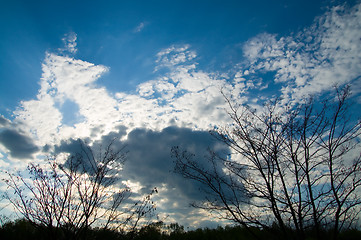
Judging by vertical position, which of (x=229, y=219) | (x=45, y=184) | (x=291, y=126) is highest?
(x=291, y=126)

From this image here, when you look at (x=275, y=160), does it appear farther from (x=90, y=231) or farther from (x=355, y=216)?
(x=90, y=231)

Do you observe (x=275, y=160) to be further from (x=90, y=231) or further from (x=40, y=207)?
(x=40, y=207)

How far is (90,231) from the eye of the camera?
6.07m

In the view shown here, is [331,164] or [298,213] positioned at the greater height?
[331,164]

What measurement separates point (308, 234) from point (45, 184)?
762 cm

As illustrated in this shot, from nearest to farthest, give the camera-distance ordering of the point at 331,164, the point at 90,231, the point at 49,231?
the point at 331,164, the point at 49,231, the point at 90,231

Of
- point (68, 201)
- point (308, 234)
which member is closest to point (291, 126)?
point (308, 234)

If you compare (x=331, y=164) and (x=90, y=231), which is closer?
(x=331, y=164)

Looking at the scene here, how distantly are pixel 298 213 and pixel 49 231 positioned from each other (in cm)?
659

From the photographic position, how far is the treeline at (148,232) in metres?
5.35

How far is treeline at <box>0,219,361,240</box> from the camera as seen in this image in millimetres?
5352

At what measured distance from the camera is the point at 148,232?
10.4m

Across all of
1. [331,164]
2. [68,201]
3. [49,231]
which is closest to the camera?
[331,164]

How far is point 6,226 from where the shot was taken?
8234 mm
